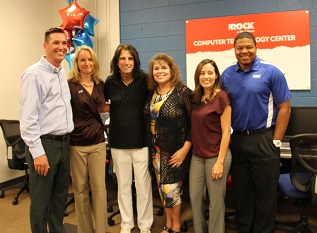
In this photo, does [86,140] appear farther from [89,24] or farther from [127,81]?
[89,24]

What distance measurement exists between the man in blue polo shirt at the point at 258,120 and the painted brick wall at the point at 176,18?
1445 mm

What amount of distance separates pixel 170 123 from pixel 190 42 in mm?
1891

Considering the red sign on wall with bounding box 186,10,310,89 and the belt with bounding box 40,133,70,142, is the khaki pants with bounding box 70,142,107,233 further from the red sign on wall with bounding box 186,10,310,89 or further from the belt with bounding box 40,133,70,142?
the red sign on wall with bounding box 186,10,310,89

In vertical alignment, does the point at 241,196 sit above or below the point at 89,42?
below

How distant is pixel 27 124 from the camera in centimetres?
199

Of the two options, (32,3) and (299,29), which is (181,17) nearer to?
(299,29)

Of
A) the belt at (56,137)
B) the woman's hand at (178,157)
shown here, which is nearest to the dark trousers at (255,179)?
the woman's hand at (178,157)

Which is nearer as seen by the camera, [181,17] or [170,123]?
[170,123]

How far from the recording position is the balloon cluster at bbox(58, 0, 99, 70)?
3936mm

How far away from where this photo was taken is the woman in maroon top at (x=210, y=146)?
2174 millimetres

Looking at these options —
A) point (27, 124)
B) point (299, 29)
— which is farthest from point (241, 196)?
point (299, 29)

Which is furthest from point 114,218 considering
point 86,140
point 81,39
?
point 81,39

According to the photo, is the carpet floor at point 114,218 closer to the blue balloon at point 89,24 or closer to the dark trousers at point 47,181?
the dark trousers at point 47,181

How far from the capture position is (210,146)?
2203 mm
